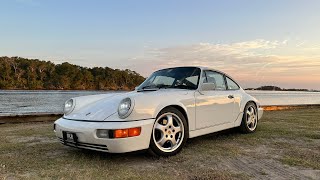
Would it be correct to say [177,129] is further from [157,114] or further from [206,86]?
[206,86]

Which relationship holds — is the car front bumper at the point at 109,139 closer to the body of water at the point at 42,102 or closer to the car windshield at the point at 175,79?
the car windshield at the point at 175,79

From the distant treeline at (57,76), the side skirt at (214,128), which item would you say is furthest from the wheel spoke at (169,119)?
the distant treeline at (57,76)

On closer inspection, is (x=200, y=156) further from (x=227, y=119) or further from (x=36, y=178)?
(x=36, y=178)

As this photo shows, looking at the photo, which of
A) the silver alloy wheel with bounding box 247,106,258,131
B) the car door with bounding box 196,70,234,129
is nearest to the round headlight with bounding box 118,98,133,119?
the car door with bounding box 196,70,234,129

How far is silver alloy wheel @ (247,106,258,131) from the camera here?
594cm

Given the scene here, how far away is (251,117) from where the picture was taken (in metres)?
6.00

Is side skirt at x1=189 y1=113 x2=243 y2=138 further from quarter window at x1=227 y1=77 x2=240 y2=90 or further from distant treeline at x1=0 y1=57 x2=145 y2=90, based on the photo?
distant treeline at x1=0 y1=57 x2=145 y2=90

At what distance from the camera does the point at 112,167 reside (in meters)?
3.51

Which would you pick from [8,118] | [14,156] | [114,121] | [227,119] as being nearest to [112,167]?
[114,121]

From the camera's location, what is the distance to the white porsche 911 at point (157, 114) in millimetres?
3574

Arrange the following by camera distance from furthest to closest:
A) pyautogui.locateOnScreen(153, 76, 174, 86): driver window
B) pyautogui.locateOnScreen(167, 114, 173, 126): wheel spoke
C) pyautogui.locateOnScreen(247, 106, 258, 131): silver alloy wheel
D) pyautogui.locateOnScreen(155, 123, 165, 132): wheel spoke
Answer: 1. pyautogui.locateOnScreen(247, 106, 258, 131): silver alloy wheel
2. pyautogui.locateOnScreen(153, 76, 174, 86): driver window
3. pyautogui.locateOnScreen(167, 114, 173, 126): wheel spoke
4. pyautogui.locateOnScreen(155, 123, 165, 132): wheel spoke

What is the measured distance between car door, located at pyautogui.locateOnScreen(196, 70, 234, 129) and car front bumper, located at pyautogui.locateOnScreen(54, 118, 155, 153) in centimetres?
109

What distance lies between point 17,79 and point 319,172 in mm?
90711

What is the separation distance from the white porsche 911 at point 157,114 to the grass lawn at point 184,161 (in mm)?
233
